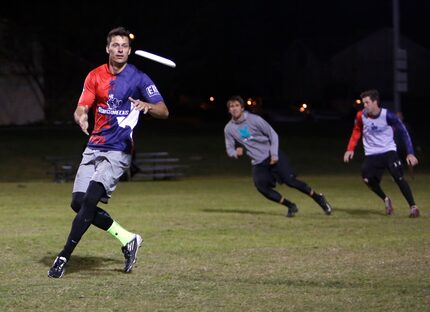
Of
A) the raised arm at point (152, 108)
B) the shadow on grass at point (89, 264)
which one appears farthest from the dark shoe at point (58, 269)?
the raised arm at point (152, 108)

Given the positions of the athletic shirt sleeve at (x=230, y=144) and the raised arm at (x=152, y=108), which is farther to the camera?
the athletic shirt sleeve at (x=230, y=144)

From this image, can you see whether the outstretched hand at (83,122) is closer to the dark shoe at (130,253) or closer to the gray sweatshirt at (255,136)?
the dark shoe at (130,253)

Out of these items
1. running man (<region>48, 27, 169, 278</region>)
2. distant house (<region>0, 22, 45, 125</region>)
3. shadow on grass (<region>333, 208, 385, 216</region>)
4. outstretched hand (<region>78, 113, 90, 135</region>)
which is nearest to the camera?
outstretched hand (<region>78, 113, 90, 135</region>)

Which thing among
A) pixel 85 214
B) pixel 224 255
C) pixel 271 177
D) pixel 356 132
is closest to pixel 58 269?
pixel 85 214

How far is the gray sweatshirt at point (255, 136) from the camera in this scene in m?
15.9

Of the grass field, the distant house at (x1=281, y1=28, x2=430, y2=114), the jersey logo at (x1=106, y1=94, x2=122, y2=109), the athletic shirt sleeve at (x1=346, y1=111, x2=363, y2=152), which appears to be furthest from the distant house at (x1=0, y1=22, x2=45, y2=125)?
the distant house at (x1=281, y1=28, x2=430, y2=114)

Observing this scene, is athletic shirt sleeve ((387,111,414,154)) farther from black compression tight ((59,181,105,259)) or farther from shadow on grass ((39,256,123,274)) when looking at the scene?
black compression tight ((59,181,105,259))

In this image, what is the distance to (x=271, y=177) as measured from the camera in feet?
53.2

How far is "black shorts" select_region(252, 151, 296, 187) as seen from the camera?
52.7 ft

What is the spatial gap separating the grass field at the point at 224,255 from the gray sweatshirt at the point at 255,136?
1.10 meters

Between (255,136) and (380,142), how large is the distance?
2.05 metres

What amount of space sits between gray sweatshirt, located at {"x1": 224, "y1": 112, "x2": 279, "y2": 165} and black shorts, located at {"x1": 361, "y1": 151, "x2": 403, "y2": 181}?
159cm

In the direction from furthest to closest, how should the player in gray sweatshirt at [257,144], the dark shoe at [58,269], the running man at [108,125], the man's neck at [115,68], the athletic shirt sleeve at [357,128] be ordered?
the athletic shirt sleeve at [357,128]
the player in gray sweatshirt at [257,144]
the man's neck at [115,68]
the running man at [108,125]
the dark shoe at [58,269]

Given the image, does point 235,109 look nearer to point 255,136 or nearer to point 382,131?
point 255,136
